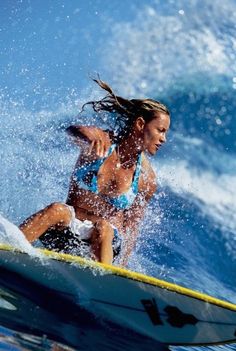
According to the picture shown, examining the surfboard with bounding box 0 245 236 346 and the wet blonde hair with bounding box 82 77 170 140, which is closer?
the surfboard with bounding box 0 245 236 346

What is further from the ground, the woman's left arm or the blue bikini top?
the blue bikini top

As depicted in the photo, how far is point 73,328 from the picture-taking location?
11.6 feet

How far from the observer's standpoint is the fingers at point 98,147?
462 centimetres

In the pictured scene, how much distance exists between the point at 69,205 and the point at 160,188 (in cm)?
1252

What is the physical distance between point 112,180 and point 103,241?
0.81 meters

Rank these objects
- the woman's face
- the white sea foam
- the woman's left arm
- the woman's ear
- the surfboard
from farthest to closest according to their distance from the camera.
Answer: the woman's left arm → the woman's ear → the woman's face → the white sea foam → the surfboard

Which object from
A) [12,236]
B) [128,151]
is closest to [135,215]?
[128,151]

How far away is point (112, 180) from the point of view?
16.6 ft

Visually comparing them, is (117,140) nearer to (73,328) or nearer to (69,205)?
(69,205)

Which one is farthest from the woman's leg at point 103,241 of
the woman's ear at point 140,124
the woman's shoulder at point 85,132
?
the woman's ear at point 140,124

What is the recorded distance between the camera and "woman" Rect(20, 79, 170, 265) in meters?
4.62

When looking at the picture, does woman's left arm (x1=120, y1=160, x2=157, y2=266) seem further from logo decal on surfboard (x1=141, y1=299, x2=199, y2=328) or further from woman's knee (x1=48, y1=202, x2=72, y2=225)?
logo decal on surfboard (x1=141, y1=299, x2=199, y2=328)

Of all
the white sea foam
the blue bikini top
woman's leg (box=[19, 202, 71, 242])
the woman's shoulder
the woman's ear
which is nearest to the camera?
the white sea foam

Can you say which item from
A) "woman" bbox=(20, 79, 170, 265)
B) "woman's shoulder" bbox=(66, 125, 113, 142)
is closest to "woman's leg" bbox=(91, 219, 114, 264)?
"woman" bbox=(20, 79, 170, 265)
